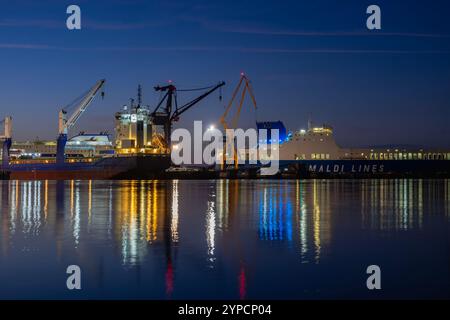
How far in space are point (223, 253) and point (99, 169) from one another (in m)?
62.5

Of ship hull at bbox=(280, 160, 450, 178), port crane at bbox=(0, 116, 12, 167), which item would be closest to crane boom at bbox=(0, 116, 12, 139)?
port crane at bbox=(0, 116, 12, 167)

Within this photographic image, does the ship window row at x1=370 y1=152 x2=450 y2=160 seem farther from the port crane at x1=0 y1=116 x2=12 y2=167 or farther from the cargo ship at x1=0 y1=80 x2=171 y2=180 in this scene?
the port crane at x1=0 y1=116 x2=12 y2=167

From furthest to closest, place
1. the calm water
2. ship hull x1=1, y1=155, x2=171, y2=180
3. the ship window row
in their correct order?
the ship window row < ship hull x1=1, y1=155, x2=171, y2=180 < the calm water

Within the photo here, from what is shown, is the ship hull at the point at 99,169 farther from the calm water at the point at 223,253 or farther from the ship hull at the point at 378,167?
the calm water at the point at 223,253

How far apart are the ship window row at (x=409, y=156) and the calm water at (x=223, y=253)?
82560mm

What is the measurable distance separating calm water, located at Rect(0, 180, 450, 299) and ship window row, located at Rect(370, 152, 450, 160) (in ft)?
271

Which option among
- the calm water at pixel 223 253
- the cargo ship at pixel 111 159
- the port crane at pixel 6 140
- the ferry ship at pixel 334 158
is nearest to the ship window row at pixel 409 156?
the ferry ship at pixel 334 158

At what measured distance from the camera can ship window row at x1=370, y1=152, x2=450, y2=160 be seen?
4077 inches

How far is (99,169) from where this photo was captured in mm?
73312

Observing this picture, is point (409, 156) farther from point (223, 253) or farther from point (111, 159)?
point (223, 253)

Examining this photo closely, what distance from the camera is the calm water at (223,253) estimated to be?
9633mm
